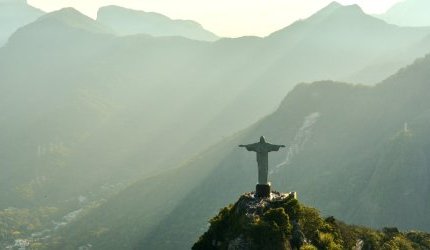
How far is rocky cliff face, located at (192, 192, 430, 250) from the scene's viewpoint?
31344 millimetres

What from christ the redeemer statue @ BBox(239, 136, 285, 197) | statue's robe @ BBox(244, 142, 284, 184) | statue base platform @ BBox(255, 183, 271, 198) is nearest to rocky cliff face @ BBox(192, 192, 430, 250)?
statue base platform @ BBox(255, 183, 271, 198)

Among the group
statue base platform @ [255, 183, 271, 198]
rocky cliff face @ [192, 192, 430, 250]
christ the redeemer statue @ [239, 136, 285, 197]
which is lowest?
rocky cliff face @ [192, 192, 430, 250]

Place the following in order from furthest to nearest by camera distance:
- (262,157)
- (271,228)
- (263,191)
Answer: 1. (262,157)
2. (263,191)
3. (271,228)

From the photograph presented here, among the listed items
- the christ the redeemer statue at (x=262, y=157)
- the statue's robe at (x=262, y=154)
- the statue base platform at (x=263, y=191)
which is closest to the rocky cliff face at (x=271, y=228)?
the statue base platform at (x=263, y=191)

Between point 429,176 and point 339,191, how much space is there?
30.8m

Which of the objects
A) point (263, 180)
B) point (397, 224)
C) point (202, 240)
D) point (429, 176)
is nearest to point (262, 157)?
point (263, 180)

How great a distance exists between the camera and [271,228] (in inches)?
1235

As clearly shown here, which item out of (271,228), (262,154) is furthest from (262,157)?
(271,228)

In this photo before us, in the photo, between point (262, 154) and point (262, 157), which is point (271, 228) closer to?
point (262, 157)

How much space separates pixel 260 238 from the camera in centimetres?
3122

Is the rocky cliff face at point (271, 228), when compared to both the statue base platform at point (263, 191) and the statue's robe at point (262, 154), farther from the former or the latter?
the statue's robe at point (262, 154)

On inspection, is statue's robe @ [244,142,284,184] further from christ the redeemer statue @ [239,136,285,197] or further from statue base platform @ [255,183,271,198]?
statue base platform @ [255,183,271,198]

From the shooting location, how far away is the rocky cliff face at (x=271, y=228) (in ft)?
103

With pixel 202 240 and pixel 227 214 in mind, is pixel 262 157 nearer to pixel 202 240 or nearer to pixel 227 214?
pixel 227 214
